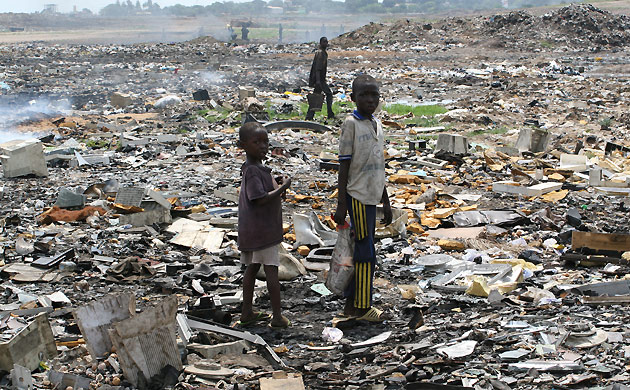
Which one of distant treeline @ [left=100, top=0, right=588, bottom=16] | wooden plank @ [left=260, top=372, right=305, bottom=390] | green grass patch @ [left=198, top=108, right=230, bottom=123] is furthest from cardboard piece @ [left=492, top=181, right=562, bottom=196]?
distant treeline @ [left=100, top=0, right=588, bottom=16]

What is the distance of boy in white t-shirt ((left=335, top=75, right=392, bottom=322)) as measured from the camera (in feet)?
13.9

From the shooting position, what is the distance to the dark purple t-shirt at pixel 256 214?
13.6 ft

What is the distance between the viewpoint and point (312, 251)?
5.94 metres

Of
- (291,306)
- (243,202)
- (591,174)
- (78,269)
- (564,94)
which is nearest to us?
(243,202)

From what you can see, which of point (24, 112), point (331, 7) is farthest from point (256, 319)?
point (331, 7)

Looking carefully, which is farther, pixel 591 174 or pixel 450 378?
pixel 591 174

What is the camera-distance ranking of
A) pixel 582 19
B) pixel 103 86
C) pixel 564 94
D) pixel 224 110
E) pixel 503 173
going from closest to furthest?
pixel 503 173 → pixel 224 110 → pixel 564 94 → pixel 103 86 → pixel 582 19

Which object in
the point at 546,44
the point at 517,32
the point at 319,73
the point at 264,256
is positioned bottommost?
the point at 264,256

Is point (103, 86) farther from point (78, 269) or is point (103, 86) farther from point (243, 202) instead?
point (243, 202)

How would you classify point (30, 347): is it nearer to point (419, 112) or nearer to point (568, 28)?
point (419, 112)

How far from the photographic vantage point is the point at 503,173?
923cm

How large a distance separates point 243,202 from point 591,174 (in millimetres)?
5729

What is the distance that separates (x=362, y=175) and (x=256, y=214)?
0.71 meters

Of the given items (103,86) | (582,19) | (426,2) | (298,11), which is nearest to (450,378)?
(103,86)
